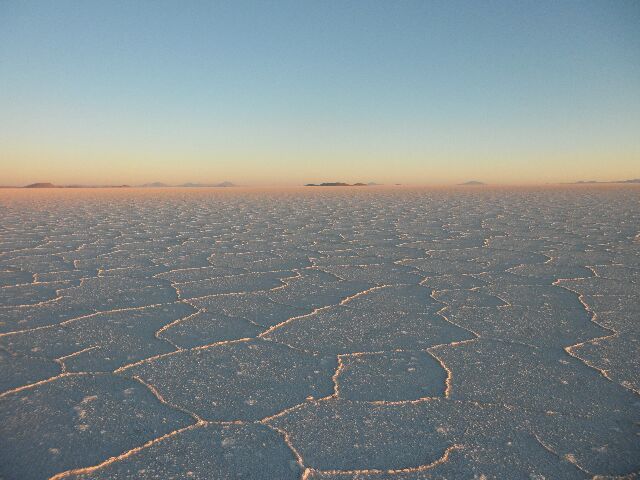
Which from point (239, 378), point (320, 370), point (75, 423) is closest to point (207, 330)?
point (239, 378)

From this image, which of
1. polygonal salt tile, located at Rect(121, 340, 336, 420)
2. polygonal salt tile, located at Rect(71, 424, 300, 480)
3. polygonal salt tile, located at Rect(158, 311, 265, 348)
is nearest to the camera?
polygonal salt tile, located at Rect(71, 424, 300, 480)

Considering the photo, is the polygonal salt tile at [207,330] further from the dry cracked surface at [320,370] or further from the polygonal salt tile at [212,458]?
the polygonal salt tile at [212,458]

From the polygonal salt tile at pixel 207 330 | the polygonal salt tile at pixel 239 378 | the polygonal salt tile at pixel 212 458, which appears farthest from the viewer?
the polygonal salt tile at pixel 207 330

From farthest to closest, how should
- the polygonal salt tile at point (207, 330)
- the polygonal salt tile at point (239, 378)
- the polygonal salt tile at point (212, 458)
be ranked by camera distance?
the polygonal salt tile at point (207, 330) < the polygonal salt tile at point (239, 378) < the polygonal salt tile at point (212, 458)

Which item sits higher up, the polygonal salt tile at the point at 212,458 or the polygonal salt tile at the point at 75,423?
the polygonal salt tile at the point at 75,423

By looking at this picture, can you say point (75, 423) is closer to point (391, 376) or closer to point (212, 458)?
point (212, 458)

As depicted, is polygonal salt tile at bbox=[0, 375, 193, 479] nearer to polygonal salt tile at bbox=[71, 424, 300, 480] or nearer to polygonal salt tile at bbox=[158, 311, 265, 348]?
polygonal salt tile at bbox=[71, 424, 300, 480]

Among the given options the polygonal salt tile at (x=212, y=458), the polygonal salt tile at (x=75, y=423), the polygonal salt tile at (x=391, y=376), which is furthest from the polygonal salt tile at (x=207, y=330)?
the polygonal salt tile at (x=212, y=458)

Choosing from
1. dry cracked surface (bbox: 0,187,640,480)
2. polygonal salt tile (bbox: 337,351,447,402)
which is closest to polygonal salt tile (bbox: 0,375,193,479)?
dry cracked surface (bbox: 0,187,640,480)

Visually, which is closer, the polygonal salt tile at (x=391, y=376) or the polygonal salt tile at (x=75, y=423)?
the polygonal salt tile at (x=75, y=423)
